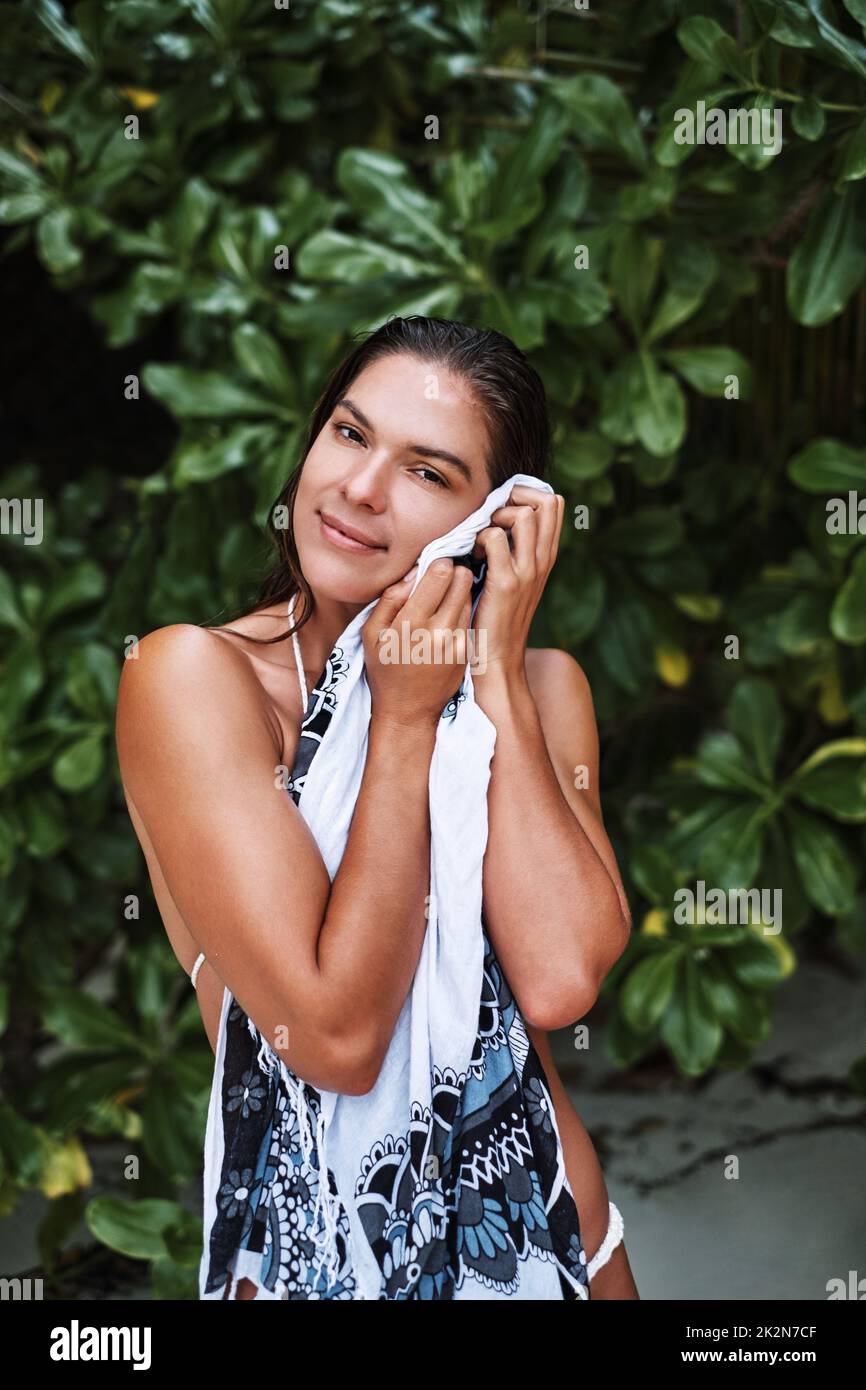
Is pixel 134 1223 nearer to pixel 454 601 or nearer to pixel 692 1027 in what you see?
pixel 692 1027

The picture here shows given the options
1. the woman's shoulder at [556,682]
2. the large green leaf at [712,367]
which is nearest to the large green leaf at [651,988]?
the large green leaf at [712,367]

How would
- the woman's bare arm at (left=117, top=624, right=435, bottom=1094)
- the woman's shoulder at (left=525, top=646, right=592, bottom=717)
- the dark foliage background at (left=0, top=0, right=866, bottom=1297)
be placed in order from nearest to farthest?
the woman's bare arm at (left=117, top=624, right=435, bottom=1094)
the woman's shoulder at (left=525, top=646, right=592, bottom=717)
the dark foliage background at (left=0, top=0, right=866, bottom=1297)

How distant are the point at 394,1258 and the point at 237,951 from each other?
285 millimetres

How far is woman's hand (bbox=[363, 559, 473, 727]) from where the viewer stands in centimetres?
107

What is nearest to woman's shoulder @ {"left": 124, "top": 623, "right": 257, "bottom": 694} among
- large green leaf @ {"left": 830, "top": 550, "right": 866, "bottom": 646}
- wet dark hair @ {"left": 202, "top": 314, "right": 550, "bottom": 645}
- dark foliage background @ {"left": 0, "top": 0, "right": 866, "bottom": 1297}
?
wet dark hair @ {"left": 202, "top": 314, "right": 550, "bottom": 645}

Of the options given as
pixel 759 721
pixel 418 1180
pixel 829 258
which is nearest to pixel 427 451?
pixel 418 1180

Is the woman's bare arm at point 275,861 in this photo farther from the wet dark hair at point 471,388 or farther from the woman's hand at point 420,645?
the wet dark hair at point 471,388

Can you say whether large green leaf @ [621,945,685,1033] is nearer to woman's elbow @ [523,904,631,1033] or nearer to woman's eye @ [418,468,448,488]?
woman's elbow @ [523,904,631,1033]

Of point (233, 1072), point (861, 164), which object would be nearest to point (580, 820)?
point (233, 1072)

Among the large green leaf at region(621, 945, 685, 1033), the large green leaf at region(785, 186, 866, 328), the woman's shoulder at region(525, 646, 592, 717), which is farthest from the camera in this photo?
the large green leaf at region(621, 945, 685, 1033)

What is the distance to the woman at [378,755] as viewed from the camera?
1.00m

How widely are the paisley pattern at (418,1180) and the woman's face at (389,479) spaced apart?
13 cm
